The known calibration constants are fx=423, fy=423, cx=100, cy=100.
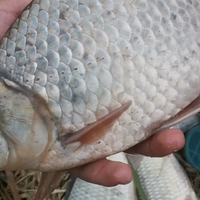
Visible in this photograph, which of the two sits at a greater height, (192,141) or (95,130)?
(95,130)

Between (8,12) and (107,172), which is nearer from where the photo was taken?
(107,172)

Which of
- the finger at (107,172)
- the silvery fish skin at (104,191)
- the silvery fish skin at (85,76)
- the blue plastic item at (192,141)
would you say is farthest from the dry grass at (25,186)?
the silvery fish skin at (85,76)

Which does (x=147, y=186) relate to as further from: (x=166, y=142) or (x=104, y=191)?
(x=166, y=142)

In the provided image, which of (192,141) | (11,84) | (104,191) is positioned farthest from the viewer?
(192,141)

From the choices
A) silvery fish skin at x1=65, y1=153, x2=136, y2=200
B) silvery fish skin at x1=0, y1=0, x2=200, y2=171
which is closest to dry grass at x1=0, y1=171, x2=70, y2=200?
silvery fish skin at x1=65, y1=153, x2=136, y2=200

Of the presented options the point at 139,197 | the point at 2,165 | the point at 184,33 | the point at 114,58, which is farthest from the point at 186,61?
the point at 139,197

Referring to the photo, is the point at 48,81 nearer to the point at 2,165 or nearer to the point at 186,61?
the point at 2,165

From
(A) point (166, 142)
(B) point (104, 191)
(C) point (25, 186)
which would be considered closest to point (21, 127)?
(A) point (166, 142)

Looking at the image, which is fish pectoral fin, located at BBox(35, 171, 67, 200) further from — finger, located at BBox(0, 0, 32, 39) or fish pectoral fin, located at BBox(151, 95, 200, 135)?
finger, located at BBox(0, 0, 32, 39)
